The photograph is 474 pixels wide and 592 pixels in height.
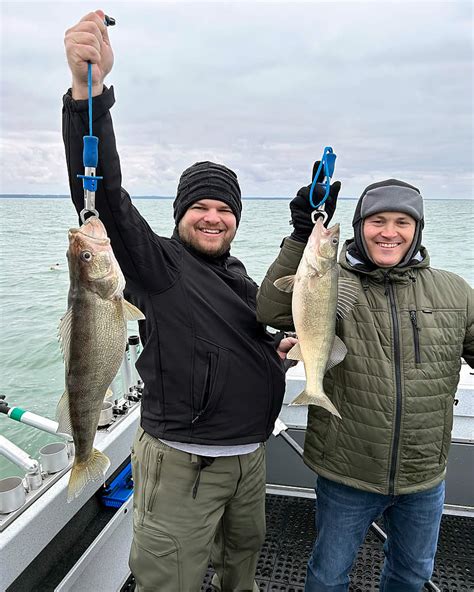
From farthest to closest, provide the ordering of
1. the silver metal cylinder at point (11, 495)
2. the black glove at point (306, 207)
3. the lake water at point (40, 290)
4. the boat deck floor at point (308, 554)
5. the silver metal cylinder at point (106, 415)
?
the lake water at point (40, 290) → the silver metal cylinder at point (106, 415) → the boat deck floor at point (308, 554) → the silver metal cylinder at point (11, 495) → the black glove at point (306, 207)

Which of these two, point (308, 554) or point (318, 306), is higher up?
point (318, 306)

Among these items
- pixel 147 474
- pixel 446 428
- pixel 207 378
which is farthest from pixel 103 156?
pixel 446 428

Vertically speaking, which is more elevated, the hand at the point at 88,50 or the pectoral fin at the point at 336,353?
the hand at the point at 88,50

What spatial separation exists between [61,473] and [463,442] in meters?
2.91

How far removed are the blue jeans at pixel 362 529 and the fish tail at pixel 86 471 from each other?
1123 millimetres

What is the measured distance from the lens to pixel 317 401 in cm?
216

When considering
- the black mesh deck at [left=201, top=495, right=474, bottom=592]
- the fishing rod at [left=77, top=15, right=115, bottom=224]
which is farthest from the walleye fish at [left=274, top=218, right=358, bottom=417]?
the black mesh deck at [left=201, top=495, right=474, bottom=592]

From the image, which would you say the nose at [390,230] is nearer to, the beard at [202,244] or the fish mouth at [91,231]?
the beard at [202,244]

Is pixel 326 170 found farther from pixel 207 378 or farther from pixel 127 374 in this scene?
pixel 127 374

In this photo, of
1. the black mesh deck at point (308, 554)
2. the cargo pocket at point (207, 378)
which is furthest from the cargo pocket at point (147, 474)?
the black mesh deck at point (308, 554)

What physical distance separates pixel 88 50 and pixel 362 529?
2.42m

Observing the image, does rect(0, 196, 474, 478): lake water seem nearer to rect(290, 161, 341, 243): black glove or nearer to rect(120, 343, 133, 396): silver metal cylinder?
rect(120, 343, 133, 396): silver metal cylinder

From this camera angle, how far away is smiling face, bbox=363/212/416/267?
230cm

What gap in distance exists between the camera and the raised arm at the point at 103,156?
168 centimetres
